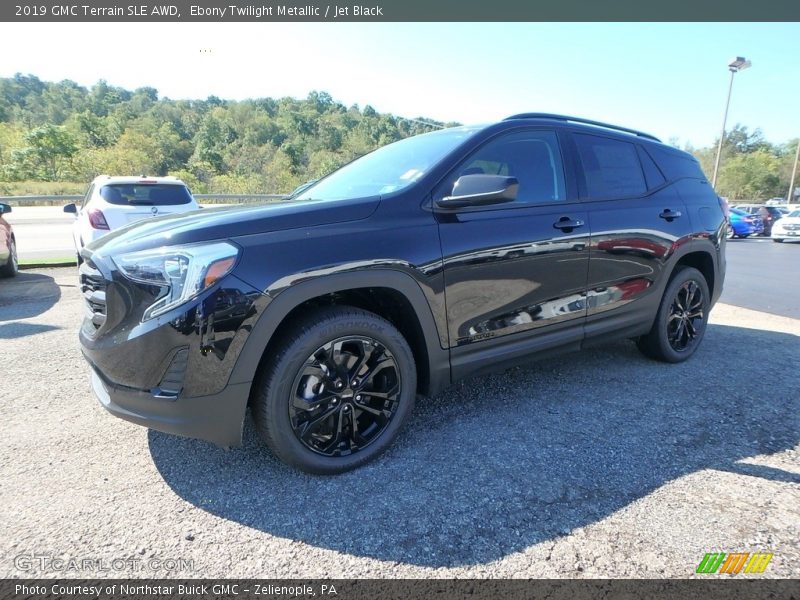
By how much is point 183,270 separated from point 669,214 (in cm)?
354

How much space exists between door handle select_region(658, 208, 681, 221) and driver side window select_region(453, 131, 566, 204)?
1.09 m

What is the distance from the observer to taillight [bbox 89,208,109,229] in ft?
21.3

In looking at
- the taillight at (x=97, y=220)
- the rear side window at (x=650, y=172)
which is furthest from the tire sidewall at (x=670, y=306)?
the taillight at (x=97, y=220)

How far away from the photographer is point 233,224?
2.11m

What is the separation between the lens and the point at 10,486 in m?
2.25

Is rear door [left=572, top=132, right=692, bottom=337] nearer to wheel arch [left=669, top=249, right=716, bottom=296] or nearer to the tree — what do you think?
wheel arch [left=669, top=249, right=716, bottom=296]

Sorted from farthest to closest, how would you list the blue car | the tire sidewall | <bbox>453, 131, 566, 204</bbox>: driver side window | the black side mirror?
the blue car → the tire sidewall → <bbox>453, 131, 566, 204</bbox>: driver side window → the black side mirror

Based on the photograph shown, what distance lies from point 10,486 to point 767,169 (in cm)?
8436

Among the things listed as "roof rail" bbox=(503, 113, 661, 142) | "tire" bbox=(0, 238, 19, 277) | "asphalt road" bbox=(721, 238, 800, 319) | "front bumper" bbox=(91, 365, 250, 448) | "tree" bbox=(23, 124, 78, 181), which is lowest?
"asphalt road" bbox=(721, 238, 800, 319)

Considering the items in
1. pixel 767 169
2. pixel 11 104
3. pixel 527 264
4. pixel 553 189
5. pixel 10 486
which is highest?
pixel 11 104

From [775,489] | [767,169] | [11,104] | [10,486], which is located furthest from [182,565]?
[11,104]

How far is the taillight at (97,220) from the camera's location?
6496 millimetres

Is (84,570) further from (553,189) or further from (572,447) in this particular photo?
(553,189)

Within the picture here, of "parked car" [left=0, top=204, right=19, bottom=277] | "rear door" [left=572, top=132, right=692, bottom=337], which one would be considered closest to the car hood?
"rear door" [left=572, top=132, right=692, bottom=337]
